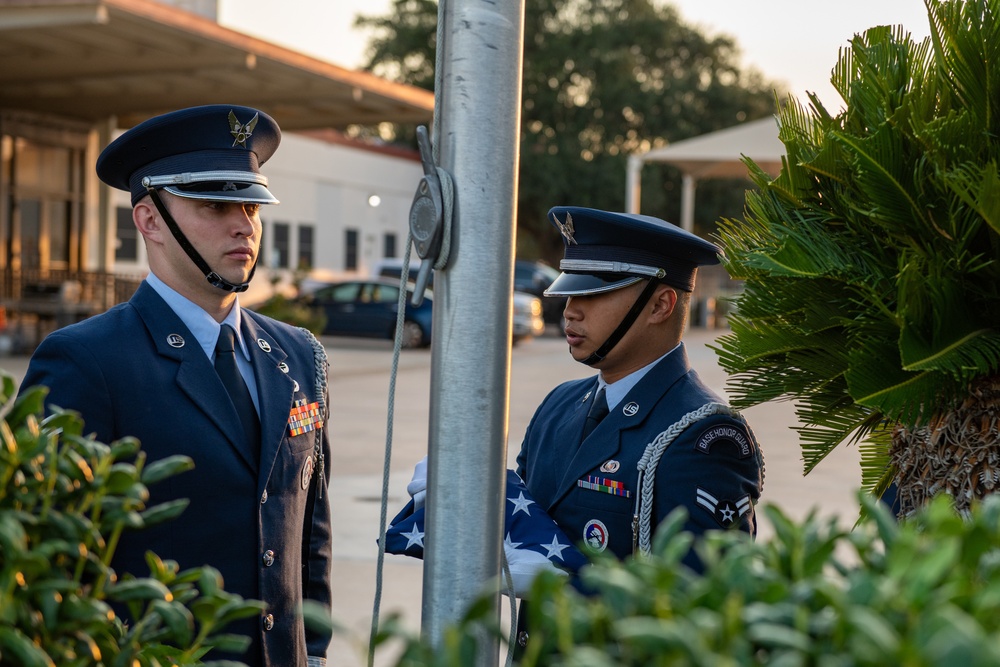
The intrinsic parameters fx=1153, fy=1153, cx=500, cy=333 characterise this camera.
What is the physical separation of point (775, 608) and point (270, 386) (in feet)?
5.72

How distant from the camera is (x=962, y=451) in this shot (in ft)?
6.60

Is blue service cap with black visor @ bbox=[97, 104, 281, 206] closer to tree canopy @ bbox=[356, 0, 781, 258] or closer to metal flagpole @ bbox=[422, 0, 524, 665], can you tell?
metal flagpole @ bbox=[422, 0, 524, 665]

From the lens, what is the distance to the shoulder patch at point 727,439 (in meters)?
2.51

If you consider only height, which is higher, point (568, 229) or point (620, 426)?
point (568, 229)

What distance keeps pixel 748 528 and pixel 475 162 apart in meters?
1.18

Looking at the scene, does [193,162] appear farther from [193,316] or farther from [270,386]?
[270,386]

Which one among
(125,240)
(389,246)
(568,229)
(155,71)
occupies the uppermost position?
(155,71)

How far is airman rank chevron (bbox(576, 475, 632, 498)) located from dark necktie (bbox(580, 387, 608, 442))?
0.57 feet

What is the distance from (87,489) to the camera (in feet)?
4.29

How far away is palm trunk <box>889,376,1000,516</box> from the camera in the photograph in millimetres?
1979

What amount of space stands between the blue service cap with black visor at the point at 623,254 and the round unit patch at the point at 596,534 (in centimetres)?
55

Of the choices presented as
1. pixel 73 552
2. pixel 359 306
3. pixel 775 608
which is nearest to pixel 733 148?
pixel 359 306

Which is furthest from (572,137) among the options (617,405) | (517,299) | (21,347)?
(617,405)

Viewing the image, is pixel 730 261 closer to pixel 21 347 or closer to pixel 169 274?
pixel 169 274
